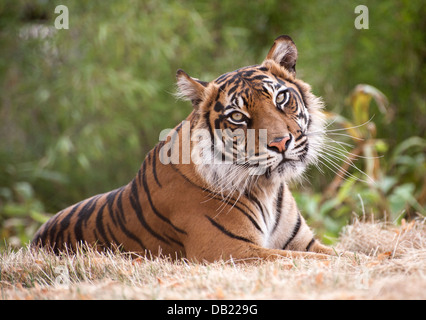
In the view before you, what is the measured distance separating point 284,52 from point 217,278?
1.57 metres

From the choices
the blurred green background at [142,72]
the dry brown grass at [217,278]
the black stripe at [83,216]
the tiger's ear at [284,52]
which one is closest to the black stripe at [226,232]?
the dry brown grass at [217,278]

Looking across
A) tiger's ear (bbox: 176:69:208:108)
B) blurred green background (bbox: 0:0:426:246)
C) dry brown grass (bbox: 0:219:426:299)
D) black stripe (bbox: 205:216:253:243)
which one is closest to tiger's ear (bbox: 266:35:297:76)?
tiger's ear (bbox: 176:69:208:108)

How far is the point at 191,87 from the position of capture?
3.03m

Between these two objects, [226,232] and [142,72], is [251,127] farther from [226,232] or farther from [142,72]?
[142,72]

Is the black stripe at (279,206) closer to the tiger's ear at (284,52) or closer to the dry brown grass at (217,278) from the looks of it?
the dry brown grass at (217,278)

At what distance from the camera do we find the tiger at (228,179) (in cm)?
282

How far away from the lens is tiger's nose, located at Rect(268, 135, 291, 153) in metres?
2.71

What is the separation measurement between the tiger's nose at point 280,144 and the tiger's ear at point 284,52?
2.17ft

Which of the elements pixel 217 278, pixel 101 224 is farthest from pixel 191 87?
pixel 217 278

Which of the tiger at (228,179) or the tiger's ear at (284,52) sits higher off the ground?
the tiger's ear at (284,52)

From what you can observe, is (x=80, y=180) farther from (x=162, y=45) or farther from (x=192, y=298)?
(x=192, y=298)

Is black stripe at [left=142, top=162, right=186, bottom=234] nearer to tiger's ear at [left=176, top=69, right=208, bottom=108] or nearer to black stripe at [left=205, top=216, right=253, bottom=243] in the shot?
black stripe at [left=205, top=216, right=253, bottom=243]

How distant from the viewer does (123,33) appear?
22.5 feet

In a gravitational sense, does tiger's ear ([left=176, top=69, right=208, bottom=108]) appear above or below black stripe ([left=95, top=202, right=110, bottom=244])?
above
